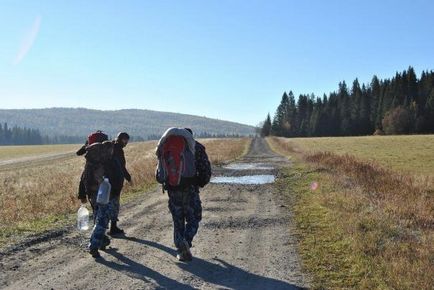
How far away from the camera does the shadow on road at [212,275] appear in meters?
6.33

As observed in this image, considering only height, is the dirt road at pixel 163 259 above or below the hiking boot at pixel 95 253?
below

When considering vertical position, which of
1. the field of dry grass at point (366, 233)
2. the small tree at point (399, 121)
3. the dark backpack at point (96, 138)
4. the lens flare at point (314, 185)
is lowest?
the field of dry grass at point (366, 233)

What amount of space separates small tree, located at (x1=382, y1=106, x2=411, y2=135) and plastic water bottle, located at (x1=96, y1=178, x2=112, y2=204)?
9278 cm

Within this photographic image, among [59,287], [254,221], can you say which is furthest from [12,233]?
[254,221]

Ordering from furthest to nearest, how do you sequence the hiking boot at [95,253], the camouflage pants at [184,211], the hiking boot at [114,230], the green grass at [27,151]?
the green grass at [27,151]
the hiking boot at [114,230]
the hiking boot at [95,253]
the camouflage pants at [184,211]

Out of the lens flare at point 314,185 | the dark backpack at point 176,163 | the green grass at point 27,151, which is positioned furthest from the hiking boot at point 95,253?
the green grass at point 27,151

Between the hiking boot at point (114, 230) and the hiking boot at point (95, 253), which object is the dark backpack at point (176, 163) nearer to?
the hiking boot at point (95, 253)

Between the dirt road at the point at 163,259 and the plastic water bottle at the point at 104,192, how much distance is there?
91 centimetres

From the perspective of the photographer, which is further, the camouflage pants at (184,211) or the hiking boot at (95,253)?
the hiking boot at (95,253)

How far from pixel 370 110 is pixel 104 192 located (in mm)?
108643

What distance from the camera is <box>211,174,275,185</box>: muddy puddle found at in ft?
63.8

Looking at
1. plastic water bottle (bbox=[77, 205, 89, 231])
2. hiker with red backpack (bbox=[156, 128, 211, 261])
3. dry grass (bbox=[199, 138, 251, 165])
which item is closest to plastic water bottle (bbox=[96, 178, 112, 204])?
hiker with red backpack (bbox=[156, 128, 211, 261])

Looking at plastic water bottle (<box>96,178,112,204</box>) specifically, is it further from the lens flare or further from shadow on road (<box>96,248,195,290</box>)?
the lens flare

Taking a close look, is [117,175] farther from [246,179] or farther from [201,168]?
[246,179]
